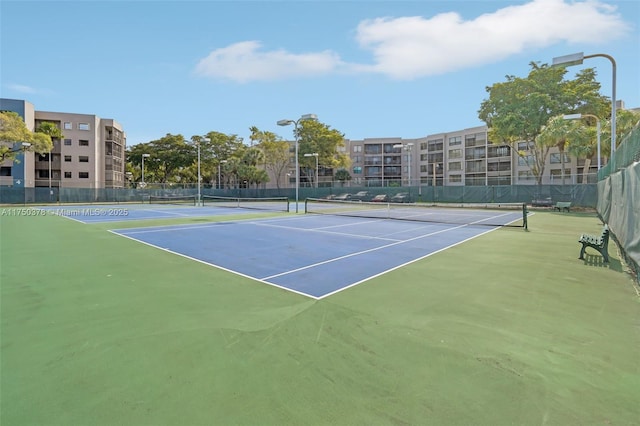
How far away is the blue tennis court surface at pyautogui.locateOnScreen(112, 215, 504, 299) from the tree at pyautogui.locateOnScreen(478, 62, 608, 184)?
3009 centimetres

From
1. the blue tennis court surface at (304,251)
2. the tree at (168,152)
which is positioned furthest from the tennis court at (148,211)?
the tree at (168,152)

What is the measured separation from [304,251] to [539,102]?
39.0 m

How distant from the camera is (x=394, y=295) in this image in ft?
19.0

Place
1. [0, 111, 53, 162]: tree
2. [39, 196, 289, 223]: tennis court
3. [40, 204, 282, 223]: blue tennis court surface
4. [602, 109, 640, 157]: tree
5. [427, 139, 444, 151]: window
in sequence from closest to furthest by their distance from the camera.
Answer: [40, 204, 282, 223]: blue tennis court surface
[39, 196, 289, 223]: tennis court
[602, 109, 640, 157]: tree
[0, 111, 53, 162]: tree
[427, 139, 444, 151]: window

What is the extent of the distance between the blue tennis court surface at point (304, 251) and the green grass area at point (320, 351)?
0.77 metres

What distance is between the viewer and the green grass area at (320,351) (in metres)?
2.81

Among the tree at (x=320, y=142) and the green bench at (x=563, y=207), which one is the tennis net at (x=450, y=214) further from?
the tree at (x=320, y=142)

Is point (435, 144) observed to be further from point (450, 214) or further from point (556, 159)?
point (450, 214)

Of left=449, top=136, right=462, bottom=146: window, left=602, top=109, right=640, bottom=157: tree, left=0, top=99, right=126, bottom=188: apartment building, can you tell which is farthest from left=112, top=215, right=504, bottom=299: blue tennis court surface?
left=449, top=136, right=462, bottom=146: window

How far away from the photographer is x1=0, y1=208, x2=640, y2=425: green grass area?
2811 millimetres

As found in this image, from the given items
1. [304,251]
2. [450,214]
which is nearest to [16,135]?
[304,251]

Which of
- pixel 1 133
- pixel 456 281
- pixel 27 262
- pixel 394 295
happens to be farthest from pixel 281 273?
pixel 1 133

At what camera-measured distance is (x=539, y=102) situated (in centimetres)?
3781

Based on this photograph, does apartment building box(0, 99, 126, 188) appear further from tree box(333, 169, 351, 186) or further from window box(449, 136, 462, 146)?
window box(449, 136, 462, 146)
